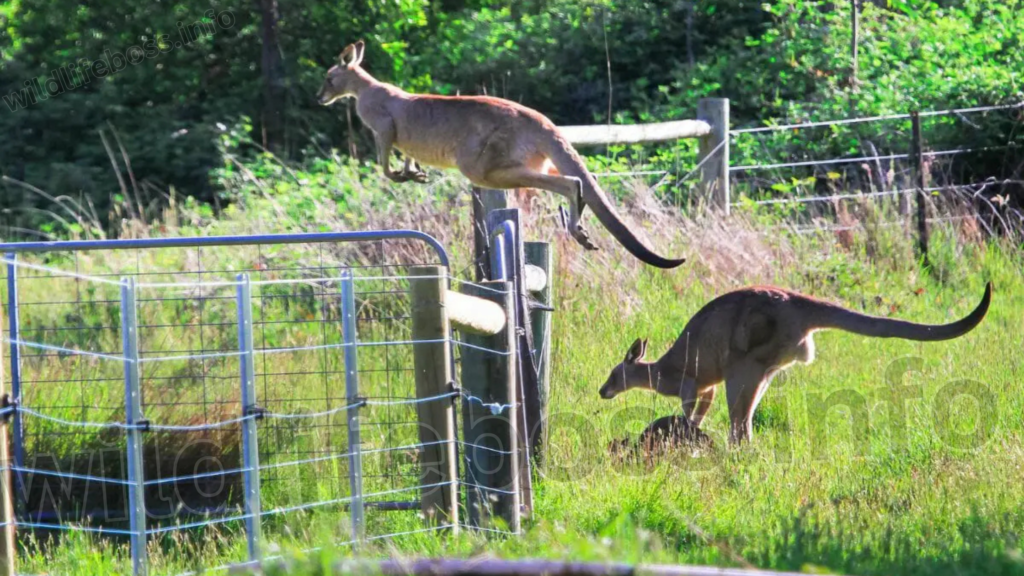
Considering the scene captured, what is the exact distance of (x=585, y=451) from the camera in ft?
21.7

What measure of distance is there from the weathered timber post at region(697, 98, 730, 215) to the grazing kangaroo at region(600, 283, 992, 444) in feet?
13.5

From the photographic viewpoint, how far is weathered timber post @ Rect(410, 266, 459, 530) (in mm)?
4988

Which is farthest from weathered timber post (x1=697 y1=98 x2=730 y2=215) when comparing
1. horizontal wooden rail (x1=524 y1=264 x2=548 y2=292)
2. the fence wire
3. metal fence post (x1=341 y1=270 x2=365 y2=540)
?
metal fence post (x1=341 y1=270 x2=365 y2=540)

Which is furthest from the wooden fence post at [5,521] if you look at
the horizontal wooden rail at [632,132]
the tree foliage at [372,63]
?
the tree foliage at [372,63]

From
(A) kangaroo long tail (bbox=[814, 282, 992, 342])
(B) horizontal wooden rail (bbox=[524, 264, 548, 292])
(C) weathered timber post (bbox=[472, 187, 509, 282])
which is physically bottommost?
(A) kangaroo long tail (bbox=[814, 282, 992, 342])

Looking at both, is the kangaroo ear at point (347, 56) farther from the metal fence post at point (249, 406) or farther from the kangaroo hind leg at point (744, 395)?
the metal fence post at point (249, 406)

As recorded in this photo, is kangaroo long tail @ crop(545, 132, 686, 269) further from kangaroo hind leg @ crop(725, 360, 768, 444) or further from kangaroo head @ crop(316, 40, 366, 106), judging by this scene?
kangaroo head @ crop(316, 40, 366, 106)

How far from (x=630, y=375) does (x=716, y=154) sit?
4138mm

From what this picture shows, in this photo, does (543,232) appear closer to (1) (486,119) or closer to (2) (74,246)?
(1) (486,119)

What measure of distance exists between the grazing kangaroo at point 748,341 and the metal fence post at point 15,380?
11.8 feet

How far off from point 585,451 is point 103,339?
14.7 ft

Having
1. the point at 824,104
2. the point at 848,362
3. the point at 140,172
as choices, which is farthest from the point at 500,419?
the point at 140,172

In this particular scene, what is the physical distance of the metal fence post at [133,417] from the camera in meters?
3.94

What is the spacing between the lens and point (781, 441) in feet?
22.4
